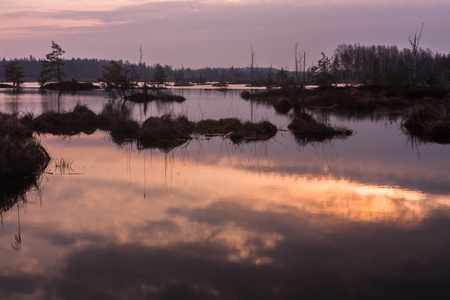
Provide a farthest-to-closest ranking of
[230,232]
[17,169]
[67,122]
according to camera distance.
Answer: [67,122]
[17,169]
[230,232]

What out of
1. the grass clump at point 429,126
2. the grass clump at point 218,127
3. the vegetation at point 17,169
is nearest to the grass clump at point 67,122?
the grass clump at point 218,127

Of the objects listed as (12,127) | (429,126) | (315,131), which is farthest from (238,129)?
(12,127)

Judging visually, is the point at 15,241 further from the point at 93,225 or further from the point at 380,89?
the point at 380,89

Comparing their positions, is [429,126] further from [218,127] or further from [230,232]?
[230,232]

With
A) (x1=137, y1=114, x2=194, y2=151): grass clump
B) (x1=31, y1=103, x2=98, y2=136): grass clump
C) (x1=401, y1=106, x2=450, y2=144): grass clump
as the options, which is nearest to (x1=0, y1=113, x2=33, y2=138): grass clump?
(x1=31, y1=103, x2=98, y2=136): grass clump

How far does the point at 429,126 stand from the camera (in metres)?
23.8

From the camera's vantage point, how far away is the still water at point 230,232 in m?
6.27

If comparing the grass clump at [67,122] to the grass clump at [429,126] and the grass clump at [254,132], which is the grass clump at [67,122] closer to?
the grass clump at [254,132]

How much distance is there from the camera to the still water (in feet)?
20.6

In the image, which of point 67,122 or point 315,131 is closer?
point 315,131

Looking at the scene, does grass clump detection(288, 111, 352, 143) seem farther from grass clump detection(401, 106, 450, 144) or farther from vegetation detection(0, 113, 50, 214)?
vegetation detection(0, 113, 50, 214)

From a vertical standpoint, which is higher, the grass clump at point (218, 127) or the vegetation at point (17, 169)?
the grass clump at point (218, 127)

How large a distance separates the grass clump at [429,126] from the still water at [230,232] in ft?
27.5

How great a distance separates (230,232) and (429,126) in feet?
63.4
